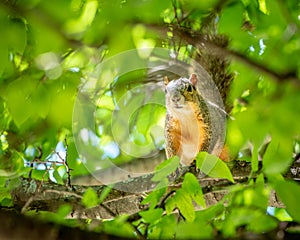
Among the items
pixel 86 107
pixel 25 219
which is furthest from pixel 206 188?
pixel 25 219

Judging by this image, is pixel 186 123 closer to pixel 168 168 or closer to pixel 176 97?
pixel 176 97

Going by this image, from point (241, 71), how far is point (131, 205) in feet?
1.29

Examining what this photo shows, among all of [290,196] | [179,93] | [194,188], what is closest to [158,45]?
[179,93]

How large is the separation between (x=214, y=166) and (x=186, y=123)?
68cm

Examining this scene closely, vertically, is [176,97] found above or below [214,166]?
above

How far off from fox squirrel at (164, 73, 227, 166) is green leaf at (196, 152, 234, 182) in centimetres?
60

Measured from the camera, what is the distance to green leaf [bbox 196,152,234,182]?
760 millimetres

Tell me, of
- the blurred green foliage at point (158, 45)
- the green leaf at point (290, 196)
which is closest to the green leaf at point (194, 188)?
the blurred green foliage at point (158, 45)

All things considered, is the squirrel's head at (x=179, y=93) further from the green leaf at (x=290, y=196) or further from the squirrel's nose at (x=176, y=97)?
the green leaf at (x=290, y=196)

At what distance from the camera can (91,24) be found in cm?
100

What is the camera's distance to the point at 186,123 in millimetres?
1441

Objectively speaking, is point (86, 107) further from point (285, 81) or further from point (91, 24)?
point (285, 81)

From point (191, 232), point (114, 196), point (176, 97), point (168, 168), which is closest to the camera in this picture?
point (191, 232)

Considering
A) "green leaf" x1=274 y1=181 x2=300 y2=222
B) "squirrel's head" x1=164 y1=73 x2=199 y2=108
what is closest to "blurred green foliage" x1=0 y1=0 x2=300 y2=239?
"green leaf" x1=274 y1=181 x2=300 y2=222
